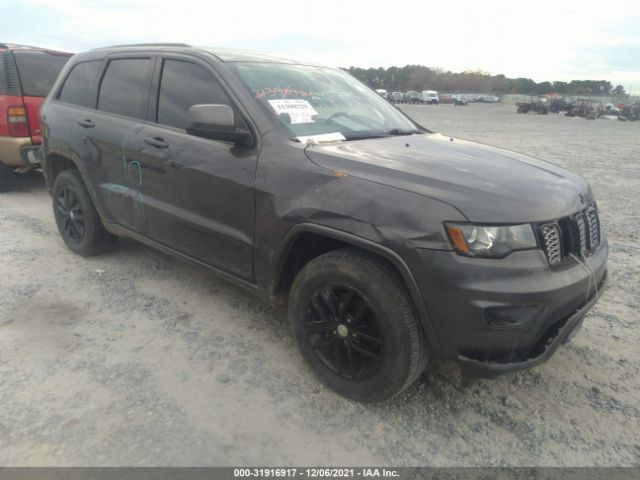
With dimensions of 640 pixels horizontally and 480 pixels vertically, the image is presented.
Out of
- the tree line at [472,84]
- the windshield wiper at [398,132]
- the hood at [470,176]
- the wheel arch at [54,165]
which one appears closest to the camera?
the hood at [470,176]

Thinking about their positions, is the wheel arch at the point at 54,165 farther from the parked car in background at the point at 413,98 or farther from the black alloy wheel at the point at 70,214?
the parked car in background at the point at 413,98

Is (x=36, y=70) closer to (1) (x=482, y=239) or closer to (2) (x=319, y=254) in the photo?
(2) (x=319, y=254)

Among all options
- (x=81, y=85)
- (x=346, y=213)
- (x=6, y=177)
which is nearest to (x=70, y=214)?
(x=81, y=85)

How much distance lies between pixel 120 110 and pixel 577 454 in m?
3.73

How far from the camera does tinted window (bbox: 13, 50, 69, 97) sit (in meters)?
6.21

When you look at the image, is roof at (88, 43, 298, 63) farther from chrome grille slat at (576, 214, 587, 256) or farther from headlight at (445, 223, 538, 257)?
chrome grille slat at (576, 214, 587, 256)

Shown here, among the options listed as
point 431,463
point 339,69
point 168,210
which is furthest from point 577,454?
point 339,69

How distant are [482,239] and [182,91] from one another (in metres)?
2.27

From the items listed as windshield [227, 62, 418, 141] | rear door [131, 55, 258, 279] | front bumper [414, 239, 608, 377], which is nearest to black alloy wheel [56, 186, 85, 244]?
rear door [131, 55, 258, 279]

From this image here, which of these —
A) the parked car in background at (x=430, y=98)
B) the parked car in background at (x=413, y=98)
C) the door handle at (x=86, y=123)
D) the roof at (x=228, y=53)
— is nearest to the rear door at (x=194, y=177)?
the roof at (x=228, y=53)

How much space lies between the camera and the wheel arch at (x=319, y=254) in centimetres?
217

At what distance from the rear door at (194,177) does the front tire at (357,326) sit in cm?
50

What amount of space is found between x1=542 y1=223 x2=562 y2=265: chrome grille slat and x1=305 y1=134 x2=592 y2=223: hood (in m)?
0.05

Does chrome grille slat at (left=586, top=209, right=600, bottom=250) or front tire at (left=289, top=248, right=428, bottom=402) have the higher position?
chrome grille slat at (left=586, top=209, right=600, bottom=250)
